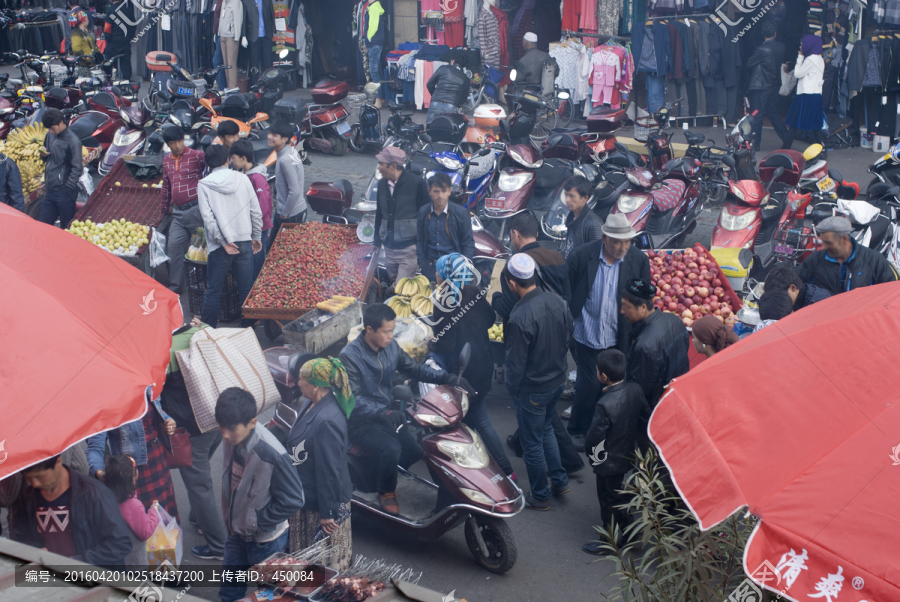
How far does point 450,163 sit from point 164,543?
232 inches

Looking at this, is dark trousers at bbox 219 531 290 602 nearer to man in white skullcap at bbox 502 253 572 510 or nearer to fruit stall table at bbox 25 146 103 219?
man in white skullcap at bbox 502 253 572 510

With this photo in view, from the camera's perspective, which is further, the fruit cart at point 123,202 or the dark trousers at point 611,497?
the fruit cart at point 123,202

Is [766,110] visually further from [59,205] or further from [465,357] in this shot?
[59,205]

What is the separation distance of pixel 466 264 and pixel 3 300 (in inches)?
148

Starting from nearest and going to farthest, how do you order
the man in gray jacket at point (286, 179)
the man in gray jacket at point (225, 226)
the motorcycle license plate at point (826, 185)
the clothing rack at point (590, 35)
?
the man in gray jacket at point (225, 226) → the man in gray jacket at point (286, 179) → the motorcycle license plate at point (826, 185) → the clothing rack at point (590, 35)

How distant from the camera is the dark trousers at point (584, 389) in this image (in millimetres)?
5803

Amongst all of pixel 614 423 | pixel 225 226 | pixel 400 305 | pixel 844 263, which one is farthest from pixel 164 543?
pixel 844 263

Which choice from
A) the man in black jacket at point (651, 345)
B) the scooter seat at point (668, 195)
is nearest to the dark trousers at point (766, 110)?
the scooter seat at point (668, 195)

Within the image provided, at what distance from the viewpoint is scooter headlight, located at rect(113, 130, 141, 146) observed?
36.2 feet

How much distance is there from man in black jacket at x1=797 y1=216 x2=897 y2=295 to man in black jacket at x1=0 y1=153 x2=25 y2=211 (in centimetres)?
827

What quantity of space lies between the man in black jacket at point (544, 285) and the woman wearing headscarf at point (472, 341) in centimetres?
15

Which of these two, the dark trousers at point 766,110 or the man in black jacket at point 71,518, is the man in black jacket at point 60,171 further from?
the dark trousers at point 766,110

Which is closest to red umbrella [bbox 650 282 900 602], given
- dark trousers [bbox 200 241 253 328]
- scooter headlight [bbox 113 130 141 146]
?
dark trousers [bbox 200 241 253 328]

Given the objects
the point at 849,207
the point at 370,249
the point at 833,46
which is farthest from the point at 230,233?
the point at 833,46
